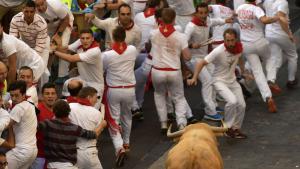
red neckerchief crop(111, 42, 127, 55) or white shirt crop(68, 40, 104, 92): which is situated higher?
red neckerchief crop(111, 42, 127, 55)

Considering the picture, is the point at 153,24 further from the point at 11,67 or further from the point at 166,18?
the point at 11,67

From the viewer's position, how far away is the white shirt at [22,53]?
41.8ft

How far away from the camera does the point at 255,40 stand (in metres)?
16.0

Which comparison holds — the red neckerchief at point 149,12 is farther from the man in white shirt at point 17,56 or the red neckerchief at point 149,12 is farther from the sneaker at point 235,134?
the man in white shirt at point 17,56

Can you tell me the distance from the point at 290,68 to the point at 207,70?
2240 mm

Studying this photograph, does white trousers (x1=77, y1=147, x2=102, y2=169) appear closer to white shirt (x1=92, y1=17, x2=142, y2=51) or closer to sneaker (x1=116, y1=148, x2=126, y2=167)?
sneaker (x1=116, y1=148, x2=126, y2=167)

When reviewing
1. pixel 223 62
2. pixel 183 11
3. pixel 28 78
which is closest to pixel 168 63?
pixel 223 62

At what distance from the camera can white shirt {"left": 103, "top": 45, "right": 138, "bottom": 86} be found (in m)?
13.8

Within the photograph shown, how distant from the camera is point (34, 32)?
14.0 m

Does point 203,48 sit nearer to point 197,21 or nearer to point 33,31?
point 197,21

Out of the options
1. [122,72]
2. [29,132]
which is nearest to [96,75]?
[122,72]

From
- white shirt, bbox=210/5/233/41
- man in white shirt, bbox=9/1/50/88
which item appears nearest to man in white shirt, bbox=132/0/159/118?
white shirt, bbox=210/5/233/41

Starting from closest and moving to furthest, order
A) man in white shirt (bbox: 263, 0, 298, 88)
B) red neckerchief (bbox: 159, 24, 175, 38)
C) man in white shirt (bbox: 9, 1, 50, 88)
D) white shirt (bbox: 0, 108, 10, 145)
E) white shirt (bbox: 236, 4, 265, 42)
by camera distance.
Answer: white shirt (bbox: 0, 108, 10, 145) → man in white shirt (bbox: 9, 1, 50, 88) → red neckerchief (bbox: 159, 24, 175, 38) → white shirt (bbox: 236, 4, 265, 42) → man in white shirt (bbox: 263, 0, 298, 88)

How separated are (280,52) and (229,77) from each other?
2724mm
